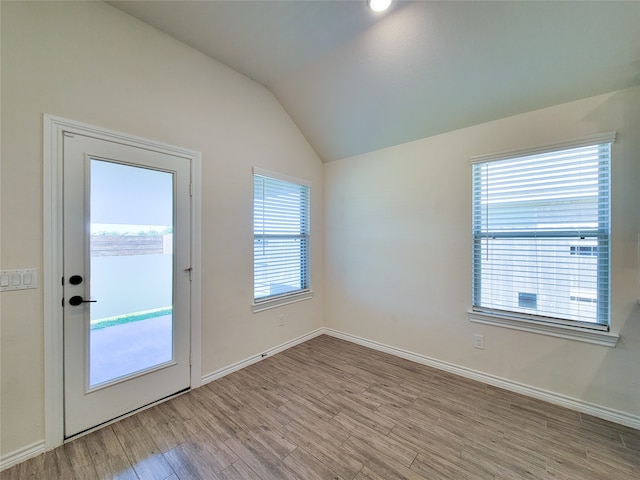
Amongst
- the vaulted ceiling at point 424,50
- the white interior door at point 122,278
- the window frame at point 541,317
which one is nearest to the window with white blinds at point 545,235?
the window frame at point 541,317

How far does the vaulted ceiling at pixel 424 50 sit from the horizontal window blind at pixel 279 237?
121cm

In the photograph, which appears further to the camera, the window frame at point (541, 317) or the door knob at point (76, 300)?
the window frame at point (541, 317)

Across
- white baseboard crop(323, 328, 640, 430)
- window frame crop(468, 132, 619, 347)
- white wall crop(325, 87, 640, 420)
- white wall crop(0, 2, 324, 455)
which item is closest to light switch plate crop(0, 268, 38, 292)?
white wall crop(0, 2, 324, 455)

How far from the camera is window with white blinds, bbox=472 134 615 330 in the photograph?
208cm

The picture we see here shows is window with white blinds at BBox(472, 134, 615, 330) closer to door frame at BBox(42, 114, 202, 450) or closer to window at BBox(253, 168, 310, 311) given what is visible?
window at BBox(253, 168, 310, 311)

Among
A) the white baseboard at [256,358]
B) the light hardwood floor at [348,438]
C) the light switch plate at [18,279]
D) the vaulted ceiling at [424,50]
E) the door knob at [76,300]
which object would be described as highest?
the vaulted ceiling at [424,50]

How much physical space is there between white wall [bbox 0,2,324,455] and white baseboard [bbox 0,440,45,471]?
34 mm

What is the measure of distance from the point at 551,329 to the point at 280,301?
8.85 feet

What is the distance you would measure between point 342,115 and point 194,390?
10.7 ft

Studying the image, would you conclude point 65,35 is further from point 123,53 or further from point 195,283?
point 195,283

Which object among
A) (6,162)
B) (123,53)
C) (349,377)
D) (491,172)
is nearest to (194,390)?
(349,377)

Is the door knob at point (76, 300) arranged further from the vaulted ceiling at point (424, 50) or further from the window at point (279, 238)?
the vaulted ceiling at point (424, 50)

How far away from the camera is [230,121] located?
2.72m

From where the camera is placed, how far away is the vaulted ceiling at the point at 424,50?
1814mm
